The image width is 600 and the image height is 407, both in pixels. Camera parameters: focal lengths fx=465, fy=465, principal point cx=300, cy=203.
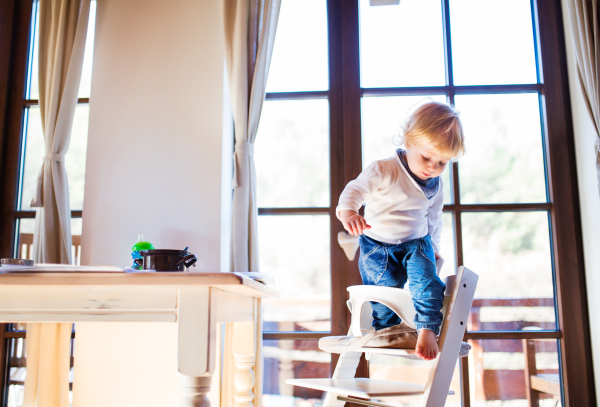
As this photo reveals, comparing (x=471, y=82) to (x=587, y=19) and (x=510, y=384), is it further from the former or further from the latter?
(x=510, y=384)

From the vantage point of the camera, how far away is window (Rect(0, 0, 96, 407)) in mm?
2244

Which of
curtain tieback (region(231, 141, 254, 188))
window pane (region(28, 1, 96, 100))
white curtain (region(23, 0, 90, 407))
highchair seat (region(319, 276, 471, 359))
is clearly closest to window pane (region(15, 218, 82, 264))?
white curtain (region(23, 0, 90, 407))

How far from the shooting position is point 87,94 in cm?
245

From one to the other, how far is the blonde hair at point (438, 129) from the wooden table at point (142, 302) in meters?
0.76

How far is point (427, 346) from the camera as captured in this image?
1225 mm

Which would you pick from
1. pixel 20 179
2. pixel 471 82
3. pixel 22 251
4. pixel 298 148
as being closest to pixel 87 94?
pixel 20 179

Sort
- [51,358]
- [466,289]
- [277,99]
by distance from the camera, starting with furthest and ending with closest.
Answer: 1. [277,99]
2. [51,358]
3. [466,289]

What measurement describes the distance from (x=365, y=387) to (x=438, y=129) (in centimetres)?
82

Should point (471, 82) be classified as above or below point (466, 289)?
above

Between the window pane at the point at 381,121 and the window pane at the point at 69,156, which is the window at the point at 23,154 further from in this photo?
the window pane at the point at 381,121

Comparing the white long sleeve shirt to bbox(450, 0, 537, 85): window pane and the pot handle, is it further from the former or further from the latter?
bbox(450, 0, 537, 85): window pane

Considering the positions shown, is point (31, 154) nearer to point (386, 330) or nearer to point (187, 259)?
point (187, 259)

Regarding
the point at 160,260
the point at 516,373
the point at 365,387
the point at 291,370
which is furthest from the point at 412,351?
the point at 516,373

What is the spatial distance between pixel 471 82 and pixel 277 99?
3.23ft
